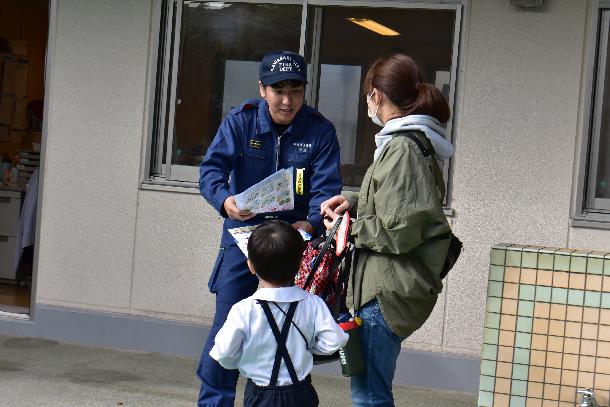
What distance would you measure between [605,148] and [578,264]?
2362 mm

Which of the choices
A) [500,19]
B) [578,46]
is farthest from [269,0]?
[578,46]

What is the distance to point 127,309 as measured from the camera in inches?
293

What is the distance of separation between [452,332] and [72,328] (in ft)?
8.93

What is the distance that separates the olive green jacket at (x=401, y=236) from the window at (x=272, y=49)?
2981 millimetres

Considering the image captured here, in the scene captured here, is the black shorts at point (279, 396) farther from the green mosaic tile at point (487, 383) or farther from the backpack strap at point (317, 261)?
the green mosaic tile at point (487, 383)

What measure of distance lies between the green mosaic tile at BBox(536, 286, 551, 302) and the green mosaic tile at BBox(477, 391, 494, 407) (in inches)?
18.9

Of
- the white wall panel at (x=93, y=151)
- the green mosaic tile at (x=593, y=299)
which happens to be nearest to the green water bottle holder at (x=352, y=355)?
the green mosaic tile at (x=593, y=299)

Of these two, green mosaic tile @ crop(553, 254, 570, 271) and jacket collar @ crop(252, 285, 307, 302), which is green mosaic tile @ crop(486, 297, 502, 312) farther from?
jacket collar @ crop(252, 285, 307, 302)

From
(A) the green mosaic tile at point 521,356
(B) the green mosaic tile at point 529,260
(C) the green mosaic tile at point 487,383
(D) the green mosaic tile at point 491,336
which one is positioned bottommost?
(C) the green mosaic tile at point 487,383

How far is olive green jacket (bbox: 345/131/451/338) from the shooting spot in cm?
384

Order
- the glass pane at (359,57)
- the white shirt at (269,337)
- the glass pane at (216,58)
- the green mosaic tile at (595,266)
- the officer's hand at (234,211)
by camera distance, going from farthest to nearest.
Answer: the glass pane at (216,58), the glass pane at (359,57), the officer's hand at (234,211), the green mosaic tile at (595,266), the white shirt at (269,337)

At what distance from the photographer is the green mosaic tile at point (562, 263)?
4465mm

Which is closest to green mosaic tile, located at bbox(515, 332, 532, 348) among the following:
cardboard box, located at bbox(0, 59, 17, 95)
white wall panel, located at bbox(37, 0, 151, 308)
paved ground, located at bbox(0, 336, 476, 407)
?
paved ground, located at bbox(0, 336, 476, 407)

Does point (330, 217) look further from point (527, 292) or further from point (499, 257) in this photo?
point (527, 292)
